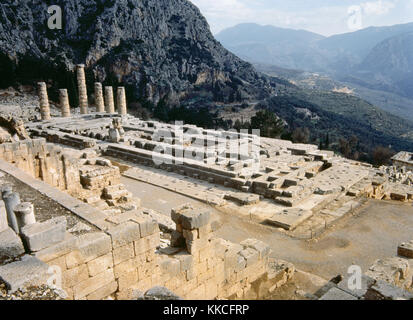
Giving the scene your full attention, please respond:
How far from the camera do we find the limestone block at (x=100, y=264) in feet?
16.6

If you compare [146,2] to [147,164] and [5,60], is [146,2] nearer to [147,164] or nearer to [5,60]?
[5,60]

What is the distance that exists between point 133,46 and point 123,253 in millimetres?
75924

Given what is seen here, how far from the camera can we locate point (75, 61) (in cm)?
6675

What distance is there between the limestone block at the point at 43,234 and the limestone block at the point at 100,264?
2.29 ft

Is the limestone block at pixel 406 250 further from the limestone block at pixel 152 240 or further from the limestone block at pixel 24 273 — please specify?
the limestone block at pixel 24 273

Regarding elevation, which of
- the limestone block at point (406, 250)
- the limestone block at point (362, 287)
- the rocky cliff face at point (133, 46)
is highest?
the rocky cliff face at point (133, 46)

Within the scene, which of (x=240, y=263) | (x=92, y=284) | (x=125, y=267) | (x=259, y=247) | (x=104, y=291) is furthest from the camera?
(x=259, y=247)

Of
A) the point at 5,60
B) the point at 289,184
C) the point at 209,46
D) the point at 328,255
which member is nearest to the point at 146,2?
the point at 209,46

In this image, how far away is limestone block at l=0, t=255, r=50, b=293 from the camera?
3601 millimetres

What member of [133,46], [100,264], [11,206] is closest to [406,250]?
[100,264]

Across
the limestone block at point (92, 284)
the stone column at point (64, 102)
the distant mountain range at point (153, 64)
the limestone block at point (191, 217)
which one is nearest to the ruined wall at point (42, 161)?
the limestone block at point (191, 217)

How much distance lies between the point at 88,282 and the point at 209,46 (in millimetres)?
102456

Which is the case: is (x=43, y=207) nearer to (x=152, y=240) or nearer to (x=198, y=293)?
(x=152, y=240)

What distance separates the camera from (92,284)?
5.09 m
